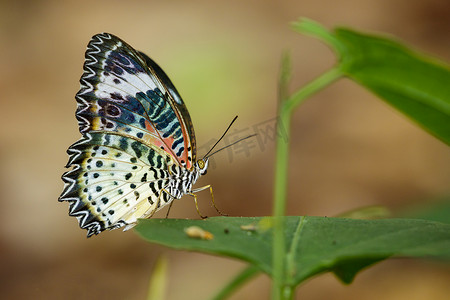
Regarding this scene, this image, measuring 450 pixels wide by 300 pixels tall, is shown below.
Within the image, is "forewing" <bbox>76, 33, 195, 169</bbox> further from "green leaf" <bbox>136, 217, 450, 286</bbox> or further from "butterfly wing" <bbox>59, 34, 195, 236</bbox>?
"green leaf" <bbox>136, 217, 450, 286</bbox>

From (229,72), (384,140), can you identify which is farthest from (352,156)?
(229,72)

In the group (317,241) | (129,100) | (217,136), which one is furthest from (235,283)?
(217,136)

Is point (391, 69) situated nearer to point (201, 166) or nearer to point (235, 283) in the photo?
point (235, 283)

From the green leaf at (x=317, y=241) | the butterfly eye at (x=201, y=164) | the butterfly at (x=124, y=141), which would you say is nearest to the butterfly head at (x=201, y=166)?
the butterfly eye at (x=201, y=164)

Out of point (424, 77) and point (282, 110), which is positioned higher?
point (424, 77)

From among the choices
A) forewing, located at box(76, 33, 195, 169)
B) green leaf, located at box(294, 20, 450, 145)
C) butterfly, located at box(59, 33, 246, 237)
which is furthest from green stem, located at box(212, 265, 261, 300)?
forewing, located at box(76, 33, 195, 169)

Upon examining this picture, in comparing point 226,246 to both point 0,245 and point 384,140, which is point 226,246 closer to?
point 0,245

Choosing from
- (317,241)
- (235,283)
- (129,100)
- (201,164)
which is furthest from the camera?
(201,164)

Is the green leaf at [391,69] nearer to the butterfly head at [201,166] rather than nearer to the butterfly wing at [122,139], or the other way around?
the butterfly wing at [122,139]

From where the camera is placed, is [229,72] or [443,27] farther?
[443,27]
